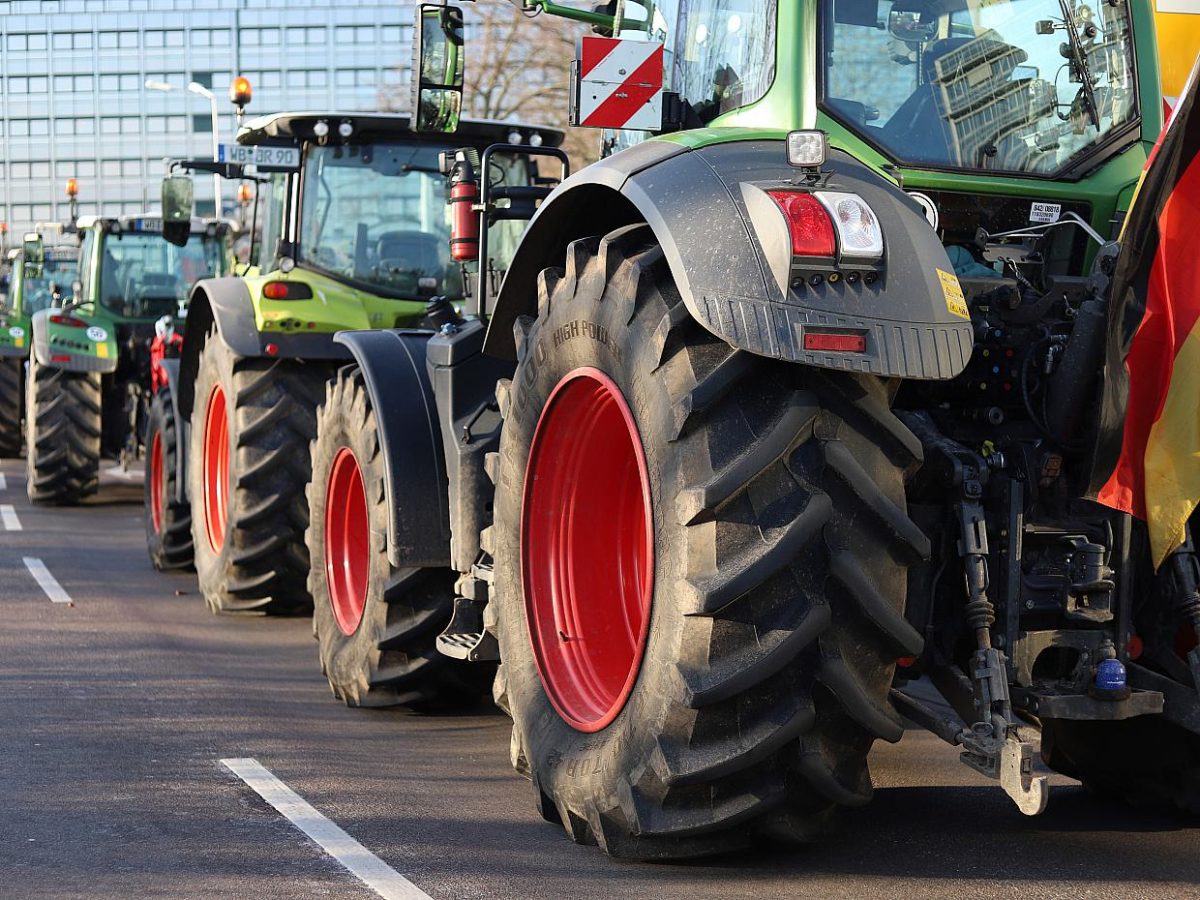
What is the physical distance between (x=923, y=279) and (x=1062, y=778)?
88.3 inches

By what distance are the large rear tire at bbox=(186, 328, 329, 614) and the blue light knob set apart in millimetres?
5357

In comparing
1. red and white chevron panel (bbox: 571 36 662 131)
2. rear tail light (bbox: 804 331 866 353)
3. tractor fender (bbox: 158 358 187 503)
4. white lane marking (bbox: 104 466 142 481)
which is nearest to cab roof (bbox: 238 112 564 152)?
tractor fender (bbox: 158 358 187 503)

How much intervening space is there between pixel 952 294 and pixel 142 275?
13.0 metres

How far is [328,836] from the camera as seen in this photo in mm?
4895

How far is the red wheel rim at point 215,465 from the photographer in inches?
388

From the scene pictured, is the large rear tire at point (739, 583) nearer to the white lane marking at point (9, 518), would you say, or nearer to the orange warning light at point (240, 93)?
the orange warning light at point (240, 93)

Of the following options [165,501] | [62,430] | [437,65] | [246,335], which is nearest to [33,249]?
[62,430]

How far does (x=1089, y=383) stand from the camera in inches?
170

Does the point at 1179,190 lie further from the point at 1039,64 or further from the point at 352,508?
the point at 352,508

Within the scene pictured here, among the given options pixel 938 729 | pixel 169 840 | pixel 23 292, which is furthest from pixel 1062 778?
pixel 23 292

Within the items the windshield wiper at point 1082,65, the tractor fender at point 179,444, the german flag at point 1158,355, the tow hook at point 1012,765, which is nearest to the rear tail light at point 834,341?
the german flag at point 1158,355

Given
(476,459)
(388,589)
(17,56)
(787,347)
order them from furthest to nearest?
(17,56) < (388,589) < (476,459) < (787,347)

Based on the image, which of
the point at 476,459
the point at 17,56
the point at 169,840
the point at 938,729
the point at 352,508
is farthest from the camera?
the point at 17,56

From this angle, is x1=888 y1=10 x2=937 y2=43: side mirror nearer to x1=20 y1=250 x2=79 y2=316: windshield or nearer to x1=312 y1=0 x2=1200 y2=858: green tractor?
x1=312 y1=0 x2=1200 y2=858: green tractor
